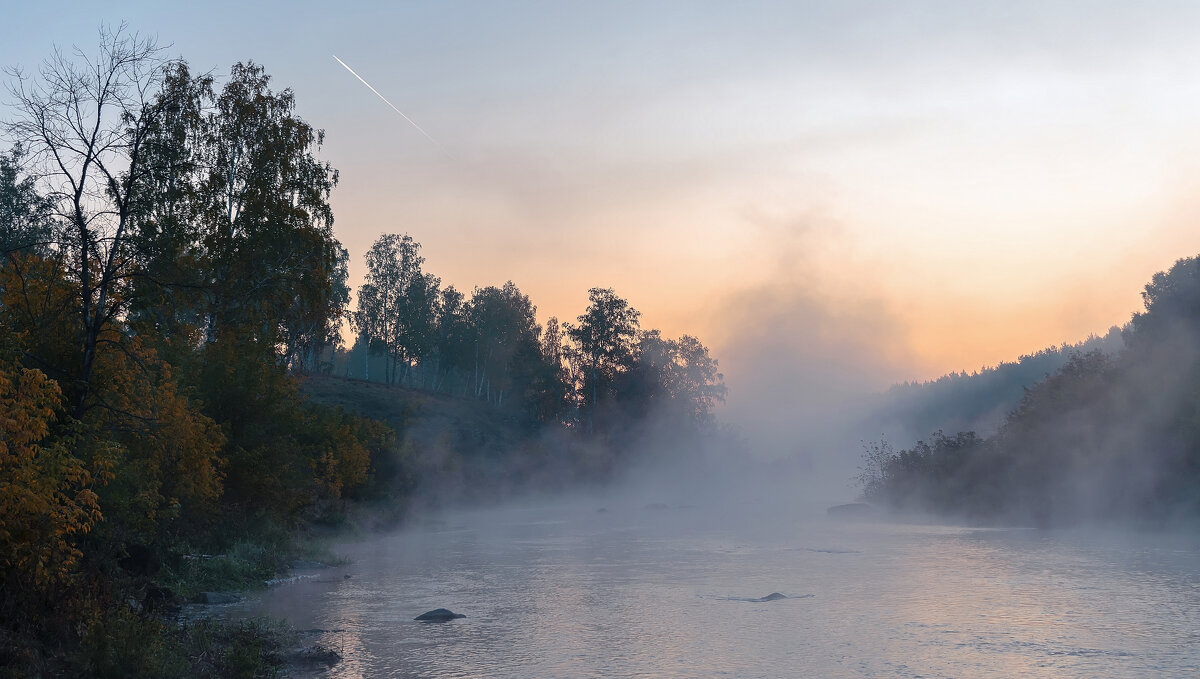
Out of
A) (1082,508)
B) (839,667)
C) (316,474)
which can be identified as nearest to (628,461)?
(1082,508)

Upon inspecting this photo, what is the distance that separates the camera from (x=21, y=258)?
20578mm

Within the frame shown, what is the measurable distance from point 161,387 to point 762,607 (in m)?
17.5

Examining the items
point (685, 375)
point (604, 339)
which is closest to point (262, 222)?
point (604, 339)

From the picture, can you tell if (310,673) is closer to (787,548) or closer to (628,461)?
(787,548)

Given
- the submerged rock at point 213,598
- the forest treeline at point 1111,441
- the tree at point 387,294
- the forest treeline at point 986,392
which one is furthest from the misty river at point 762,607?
the forest treeline at point 986,392

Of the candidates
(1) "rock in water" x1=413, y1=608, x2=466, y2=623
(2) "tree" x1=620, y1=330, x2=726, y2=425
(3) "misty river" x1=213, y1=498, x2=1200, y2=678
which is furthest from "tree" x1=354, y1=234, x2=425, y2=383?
(1) "rock in water" x1=413, y1=608, x2=466, y2=623

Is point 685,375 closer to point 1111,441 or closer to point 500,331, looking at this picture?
point 500,331

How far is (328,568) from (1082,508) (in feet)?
145

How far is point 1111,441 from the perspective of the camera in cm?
5206

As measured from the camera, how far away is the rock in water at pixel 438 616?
21062 mm

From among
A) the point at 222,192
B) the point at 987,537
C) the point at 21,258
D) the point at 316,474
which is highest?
the point at 222,192

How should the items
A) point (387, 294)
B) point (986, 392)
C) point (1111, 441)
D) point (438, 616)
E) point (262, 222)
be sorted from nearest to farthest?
point (438, 616), point (262, 222), point (1111, 441), point (387, 294), point (986, 392)

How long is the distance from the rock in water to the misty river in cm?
30

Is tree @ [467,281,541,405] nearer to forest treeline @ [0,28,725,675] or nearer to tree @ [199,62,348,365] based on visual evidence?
forest treeline @ [0,28,725,675]
